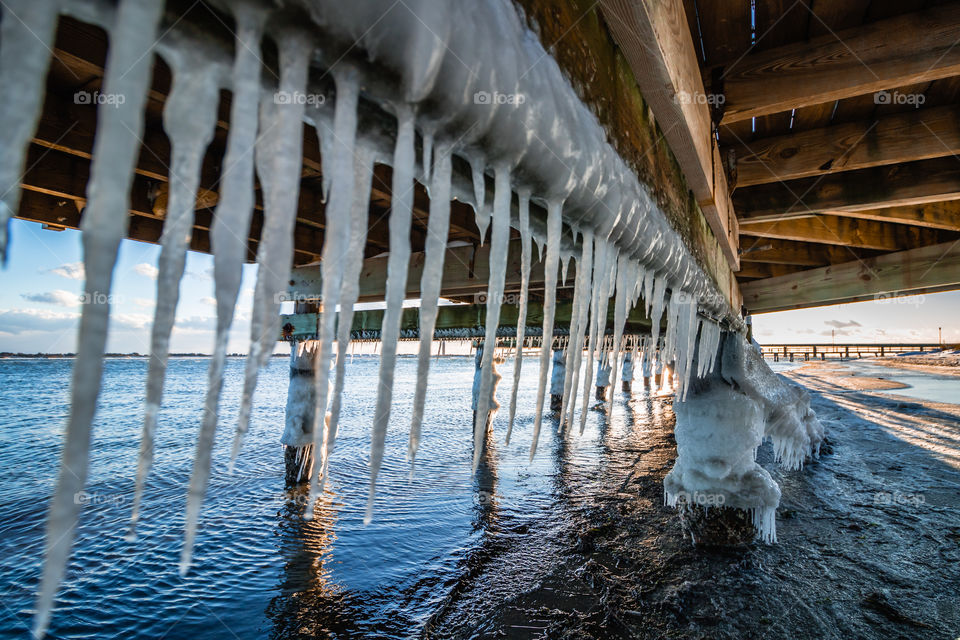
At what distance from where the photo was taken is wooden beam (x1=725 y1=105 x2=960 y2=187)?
2.67m

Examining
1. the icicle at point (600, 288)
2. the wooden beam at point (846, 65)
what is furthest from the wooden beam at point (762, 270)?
the icicle at point (600, 288)

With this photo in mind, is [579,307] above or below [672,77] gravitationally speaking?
below

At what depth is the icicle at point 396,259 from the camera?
60cm

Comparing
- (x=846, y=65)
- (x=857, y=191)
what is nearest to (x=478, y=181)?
(x=846, y=65)

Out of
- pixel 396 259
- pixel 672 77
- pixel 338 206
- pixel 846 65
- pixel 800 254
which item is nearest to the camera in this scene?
pixel 338 206

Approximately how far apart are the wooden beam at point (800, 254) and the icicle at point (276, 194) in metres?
6.18

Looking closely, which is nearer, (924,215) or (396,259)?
(396,259)

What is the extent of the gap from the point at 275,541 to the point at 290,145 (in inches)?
258

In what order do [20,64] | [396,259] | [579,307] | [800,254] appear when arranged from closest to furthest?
1. [20,64]
2. [396,259]
3. [579,307]
4. [800,254]

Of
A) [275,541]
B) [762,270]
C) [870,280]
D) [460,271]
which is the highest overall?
[762,270]

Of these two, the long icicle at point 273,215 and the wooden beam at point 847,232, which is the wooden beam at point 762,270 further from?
the long icicle at point 273,215

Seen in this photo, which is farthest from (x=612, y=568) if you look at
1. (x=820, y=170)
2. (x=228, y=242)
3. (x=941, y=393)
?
(x=941, y=393)

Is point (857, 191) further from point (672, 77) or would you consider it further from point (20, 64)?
point (20, 64)

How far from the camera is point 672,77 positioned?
1405mm
